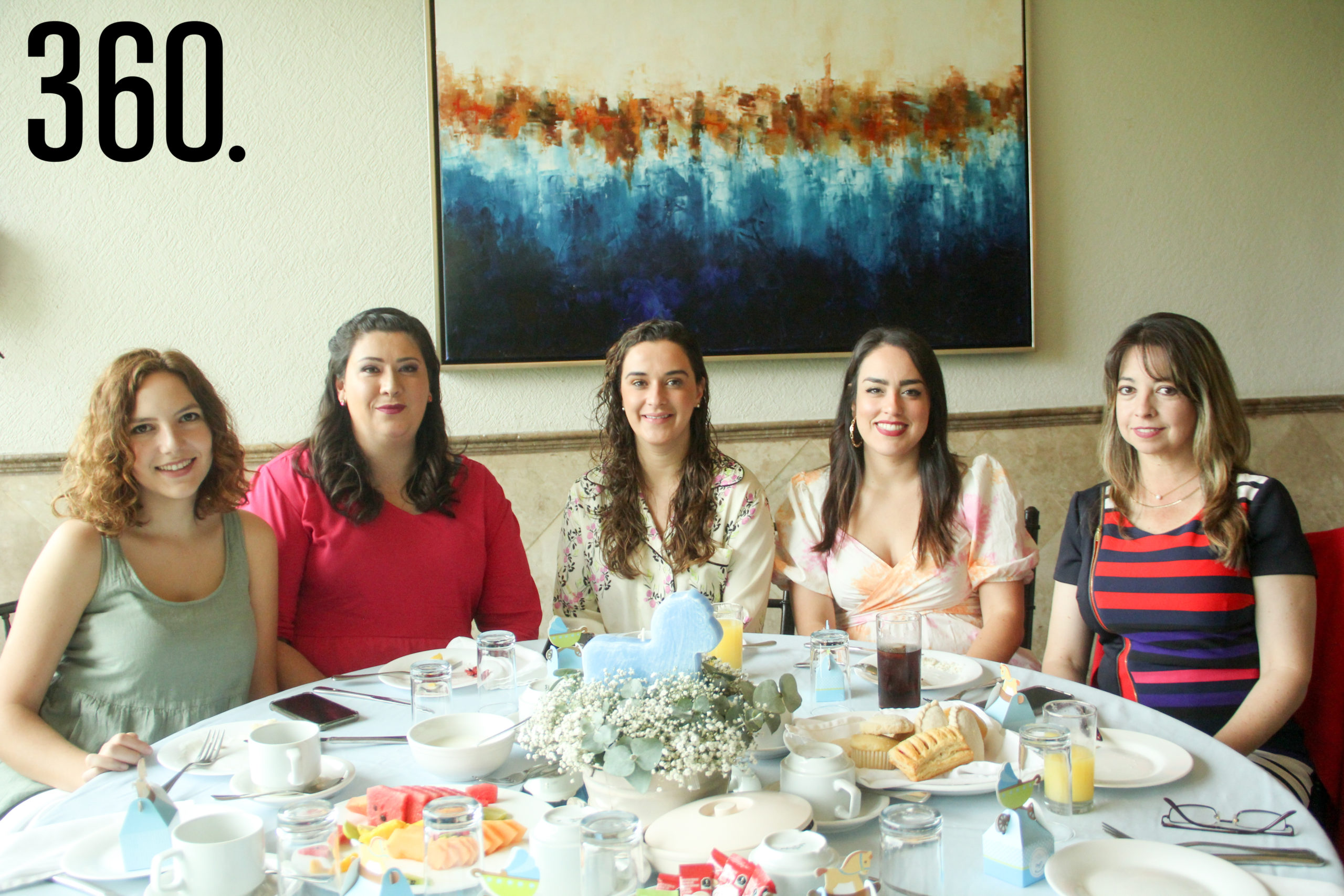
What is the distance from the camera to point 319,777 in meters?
1.10

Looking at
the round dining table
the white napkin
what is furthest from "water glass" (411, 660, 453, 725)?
the white napkin

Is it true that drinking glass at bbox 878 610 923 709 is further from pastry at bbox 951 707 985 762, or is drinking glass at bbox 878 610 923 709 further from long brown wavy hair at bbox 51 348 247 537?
long brown wavy hair at bbox 51 348 247 537

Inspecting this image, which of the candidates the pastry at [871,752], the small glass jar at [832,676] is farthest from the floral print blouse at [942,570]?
the pastry at [871,752]

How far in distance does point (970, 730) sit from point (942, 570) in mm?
956

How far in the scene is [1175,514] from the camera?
1.72 meters

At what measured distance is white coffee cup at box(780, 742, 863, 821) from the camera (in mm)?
976

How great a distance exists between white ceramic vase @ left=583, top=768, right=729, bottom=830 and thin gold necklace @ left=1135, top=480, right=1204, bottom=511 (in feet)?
3.80

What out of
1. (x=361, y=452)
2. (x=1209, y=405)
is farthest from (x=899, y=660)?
(x=361, y=452)

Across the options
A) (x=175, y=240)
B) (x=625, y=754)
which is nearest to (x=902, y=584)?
(x=625, y=754)

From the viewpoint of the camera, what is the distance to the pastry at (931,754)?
1.05 metres

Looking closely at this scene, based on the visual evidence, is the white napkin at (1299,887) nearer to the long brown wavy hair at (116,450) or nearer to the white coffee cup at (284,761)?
the white coffee cup at (284,761)

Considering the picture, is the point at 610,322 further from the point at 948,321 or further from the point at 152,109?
the point at 152,109

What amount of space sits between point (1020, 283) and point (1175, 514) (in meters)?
1.83

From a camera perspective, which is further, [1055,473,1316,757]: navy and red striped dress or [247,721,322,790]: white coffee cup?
[1055,473,1316,757]: navy and red striped dress
